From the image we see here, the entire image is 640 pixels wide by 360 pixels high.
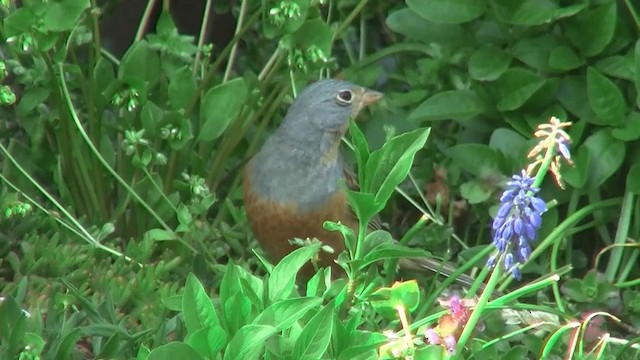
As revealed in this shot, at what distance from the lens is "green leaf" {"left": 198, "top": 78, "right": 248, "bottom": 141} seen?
14.0ft

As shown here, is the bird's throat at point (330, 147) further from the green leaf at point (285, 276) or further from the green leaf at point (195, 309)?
the green leaf at point (195, 309)

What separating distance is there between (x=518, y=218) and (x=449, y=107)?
82.0 inches

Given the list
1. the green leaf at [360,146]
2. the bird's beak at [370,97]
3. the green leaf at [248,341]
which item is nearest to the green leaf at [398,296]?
the green leaf at [360,146]

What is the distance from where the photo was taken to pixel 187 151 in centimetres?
443

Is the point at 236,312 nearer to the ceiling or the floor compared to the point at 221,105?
nearer to the ceiling

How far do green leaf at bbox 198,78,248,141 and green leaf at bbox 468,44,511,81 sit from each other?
790 millimetres

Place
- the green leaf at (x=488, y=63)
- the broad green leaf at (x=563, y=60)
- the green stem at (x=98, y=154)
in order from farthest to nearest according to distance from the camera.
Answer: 1. the green leaf at (x=488, y=63)
2. the broad green leaf at (x=563, y=60)
3. the green stem at (x=98, y=154)

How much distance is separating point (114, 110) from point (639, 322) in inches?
80.5

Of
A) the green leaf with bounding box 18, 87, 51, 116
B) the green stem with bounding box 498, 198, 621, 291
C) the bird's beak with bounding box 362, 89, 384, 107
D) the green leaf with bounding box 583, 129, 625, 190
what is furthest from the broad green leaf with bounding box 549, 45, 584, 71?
the green leaf with bounding box 18, 87, 51, 116

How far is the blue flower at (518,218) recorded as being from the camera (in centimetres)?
222

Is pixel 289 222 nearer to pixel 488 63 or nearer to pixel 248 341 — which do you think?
pixel 488 63

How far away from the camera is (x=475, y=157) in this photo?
14.0 ft

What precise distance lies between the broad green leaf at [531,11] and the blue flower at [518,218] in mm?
1880

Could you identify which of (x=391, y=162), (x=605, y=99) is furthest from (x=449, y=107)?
(x=391, y=162)
